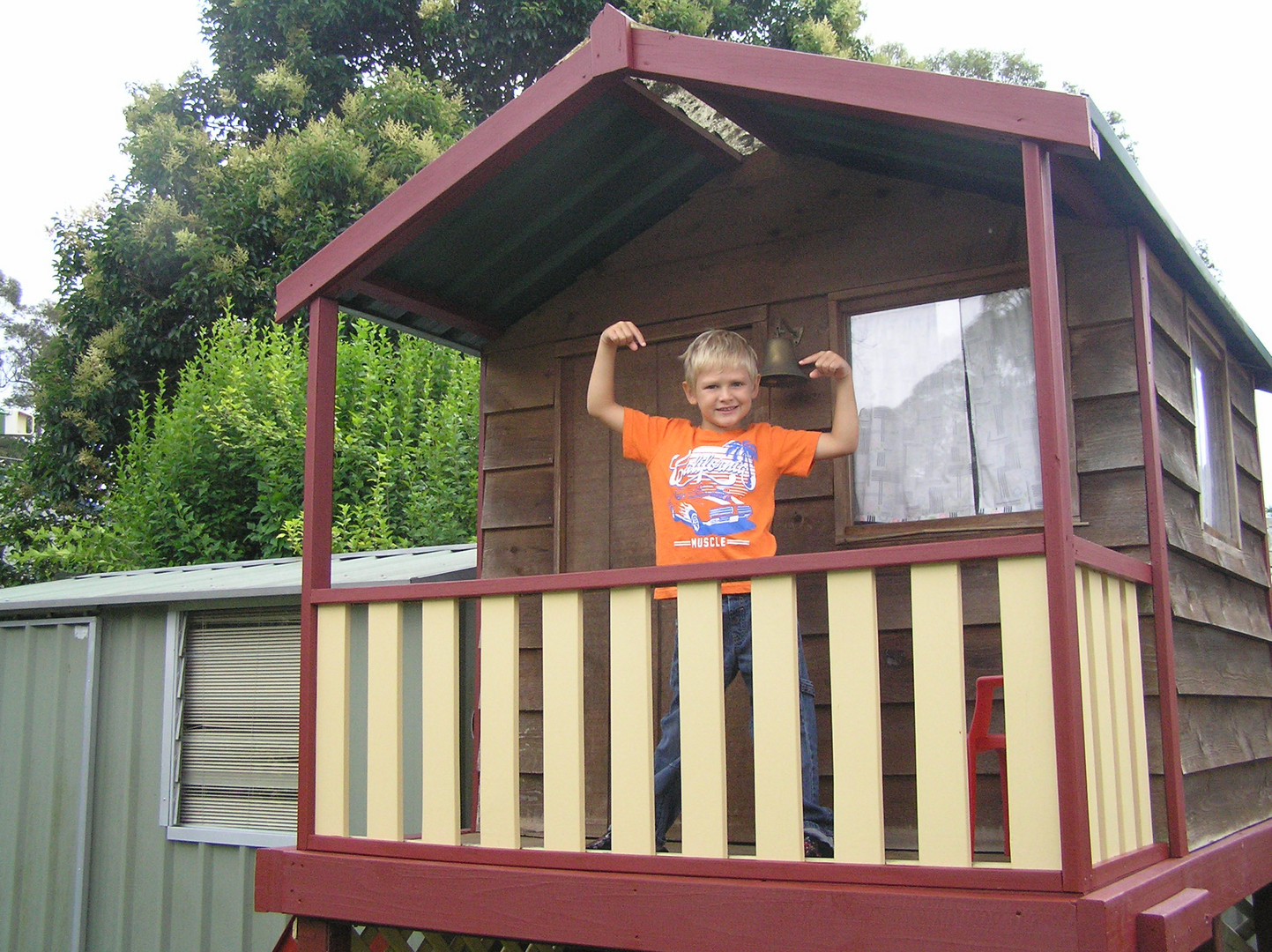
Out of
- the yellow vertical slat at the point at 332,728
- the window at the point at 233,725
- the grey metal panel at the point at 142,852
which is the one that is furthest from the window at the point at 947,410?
the grey metal panel at the point at 142,852

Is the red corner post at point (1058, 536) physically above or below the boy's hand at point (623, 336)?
below

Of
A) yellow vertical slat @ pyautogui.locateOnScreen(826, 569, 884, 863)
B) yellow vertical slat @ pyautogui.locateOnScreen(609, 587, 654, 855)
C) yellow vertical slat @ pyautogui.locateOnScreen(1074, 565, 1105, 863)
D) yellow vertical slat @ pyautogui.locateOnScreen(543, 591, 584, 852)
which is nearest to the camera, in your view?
yellow vertical slat @ pyautogui.locateOnScreen(1074, 565, 1105, 863)

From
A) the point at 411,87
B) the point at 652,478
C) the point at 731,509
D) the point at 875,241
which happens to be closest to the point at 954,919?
the point at 731,509

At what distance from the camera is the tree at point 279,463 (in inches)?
467

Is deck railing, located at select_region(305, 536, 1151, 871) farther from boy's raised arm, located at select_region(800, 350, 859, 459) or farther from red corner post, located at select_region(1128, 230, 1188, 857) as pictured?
boy's raised arm, located at select_region(800, 350, 859, 459)

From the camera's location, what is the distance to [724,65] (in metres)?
3.43

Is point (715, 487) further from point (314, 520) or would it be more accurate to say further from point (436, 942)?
point (436, 942)

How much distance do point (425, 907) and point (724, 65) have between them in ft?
8.48

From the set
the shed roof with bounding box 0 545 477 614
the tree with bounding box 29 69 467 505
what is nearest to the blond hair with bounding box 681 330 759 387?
the shed roof with bounding box 0 545 477 614

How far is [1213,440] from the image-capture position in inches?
202

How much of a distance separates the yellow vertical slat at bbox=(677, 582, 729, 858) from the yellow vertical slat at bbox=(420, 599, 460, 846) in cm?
78

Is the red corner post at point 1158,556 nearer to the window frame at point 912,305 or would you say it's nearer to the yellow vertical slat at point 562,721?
the window frame at point 912,305

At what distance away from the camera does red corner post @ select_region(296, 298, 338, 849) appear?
3.99m

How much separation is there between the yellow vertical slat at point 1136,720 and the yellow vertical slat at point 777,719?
3.28 ft
